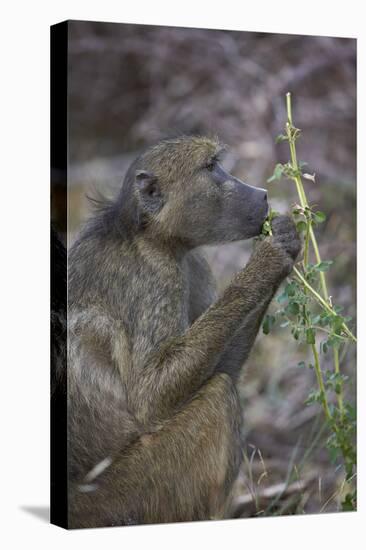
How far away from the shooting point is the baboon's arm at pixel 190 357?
6105 mm

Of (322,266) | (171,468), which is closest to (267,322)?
(322,266)

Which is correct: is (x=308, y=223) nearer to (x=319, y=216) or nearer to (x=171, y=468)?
(x=319, y=216)

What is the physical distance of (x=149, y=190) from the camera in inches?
249

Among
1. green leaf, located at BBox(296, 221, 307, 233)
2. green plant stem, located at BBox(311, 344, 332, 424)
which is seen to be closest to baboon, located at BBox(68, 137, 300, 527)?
green leaf, located at BBox(296, 221, 307, 233)

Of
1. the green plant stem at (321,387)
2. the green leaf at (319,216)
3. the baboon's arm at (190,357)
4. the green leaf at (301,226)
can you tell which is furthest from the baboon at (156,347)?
the green plant stem at (321,387)

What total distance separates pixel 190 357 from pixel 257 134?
2.49 metres

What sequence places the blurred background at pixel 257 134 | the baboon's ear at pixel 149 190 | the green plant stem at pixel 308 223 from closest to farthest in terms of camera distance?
the baboon's ear at pixel 149 190
the green plant stem at pixel 308 223
the blurred background at pixel 257 134

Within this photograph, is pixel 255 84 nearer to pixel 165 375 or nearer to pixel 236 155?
pixel 236 155

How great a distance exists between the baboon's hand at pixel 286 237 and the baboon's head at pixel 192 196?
3.6 inches

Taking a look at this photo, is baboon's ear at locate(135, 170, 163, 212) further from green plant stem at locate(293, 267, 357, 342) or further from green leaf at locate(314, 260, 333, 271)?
green leaf at locate(314, 260, 333, 271)

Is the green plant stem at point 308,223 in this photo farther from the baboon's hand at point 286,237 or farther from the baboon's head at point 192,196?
the baboon's head at point 192,196

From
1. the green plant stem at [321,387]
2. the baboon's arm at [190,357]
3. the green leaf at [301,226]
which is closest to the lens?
the baboon's arm at [190,357]

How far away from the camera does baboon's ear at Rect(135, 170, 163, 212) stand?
20.6 ft

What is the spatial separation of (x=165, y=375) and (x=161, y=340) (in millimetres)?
179
